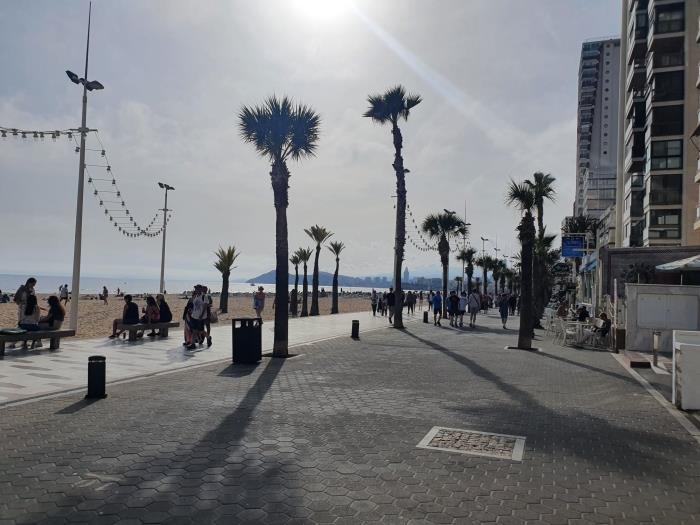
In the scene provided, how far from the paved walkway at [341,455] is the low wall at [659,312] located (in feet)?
21.0

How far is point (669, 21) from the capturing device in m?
38.3

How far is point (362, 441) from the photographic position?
638cm

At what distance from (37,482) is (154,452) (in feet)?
3.77

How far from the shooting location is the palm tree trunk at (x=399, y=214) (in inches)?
995

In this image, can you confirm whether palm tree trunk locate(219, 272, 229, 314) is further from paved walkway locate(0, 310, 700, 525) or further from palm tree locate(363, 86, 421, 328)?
paved walkway locate(0, 310, 700, 525)

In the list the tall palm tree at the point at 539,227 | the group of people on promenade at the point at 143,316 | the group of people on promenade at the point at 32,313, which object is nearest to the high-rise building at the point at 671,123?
the tall palm tree at the point at 539,227

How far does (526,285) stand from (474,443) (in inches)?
467

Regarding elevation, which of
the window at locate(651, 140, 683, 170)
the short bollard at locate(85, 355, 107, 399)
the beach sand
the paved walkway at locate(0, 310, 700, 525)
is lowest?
the beach sand

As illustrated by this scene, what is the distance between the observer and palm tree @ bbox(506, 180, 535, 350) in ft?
54.8

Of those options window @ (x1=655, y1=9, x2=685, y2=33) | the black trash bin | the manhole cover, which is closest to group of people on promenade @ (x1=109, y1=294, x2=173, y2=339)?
the black trash bin

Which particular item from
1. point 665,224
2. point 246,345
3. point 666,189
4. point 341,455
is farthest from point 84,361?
point 666,189

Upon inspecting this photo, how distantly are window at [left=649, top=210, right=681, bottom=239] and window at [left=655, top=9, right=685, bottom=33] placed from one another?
12.1 metres

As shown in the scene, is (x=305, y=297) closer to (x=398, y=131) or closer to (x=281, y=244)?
(x=398, y=131)

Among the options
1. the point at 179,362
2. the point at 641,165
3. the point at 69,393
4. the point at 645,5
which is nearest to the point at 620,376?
the point at 179,362
